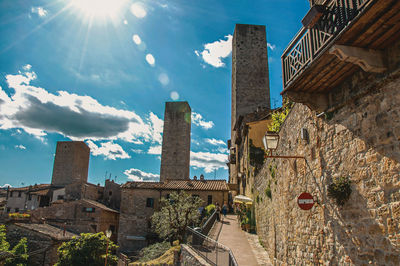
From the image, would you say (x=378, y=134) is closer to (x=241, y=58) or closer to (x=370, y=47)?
(x=370, y=47)

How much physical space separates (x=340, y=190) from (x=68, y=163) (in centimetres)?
5446

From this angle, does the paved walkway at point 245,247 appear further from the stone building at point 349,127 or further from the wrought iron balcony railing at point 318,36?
the wrought iron balcony railing at point 318,36

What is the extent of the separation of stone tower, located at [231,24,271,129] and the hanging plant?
24.0 metres

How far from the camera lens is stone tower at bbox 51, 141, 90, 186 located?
2037 inches

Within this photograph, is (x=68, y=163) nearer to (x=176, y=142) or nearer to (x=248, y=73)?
(x=176, y=142)

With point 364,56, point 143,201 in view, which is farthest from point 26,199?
point 364,56

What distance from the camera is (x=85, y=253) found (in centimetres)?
1931

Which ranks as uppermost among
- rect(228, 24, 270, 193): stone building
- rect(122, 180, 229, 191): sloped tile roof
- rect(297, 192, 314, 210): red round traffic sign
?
rect(228, 24, 270, 193): stone building

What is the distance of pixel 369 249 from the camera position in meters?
4.62

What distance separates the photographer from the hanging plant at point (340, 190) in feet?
17.3

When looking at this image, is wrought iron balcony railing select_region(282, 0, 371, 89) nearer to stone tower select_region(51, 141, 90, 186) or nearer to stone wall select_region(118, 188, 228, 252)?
stone wall select_region(118, 188, 228, 252)

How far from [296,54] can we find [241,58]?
2561 cm

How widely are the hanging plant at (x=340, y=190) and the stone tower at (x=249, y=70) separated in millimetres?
23979

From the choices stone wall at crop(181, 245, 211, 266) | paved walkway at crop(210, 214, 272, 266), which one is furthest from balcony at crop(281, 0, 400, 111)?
stone wall at crop(181, 245, 211, 266)
